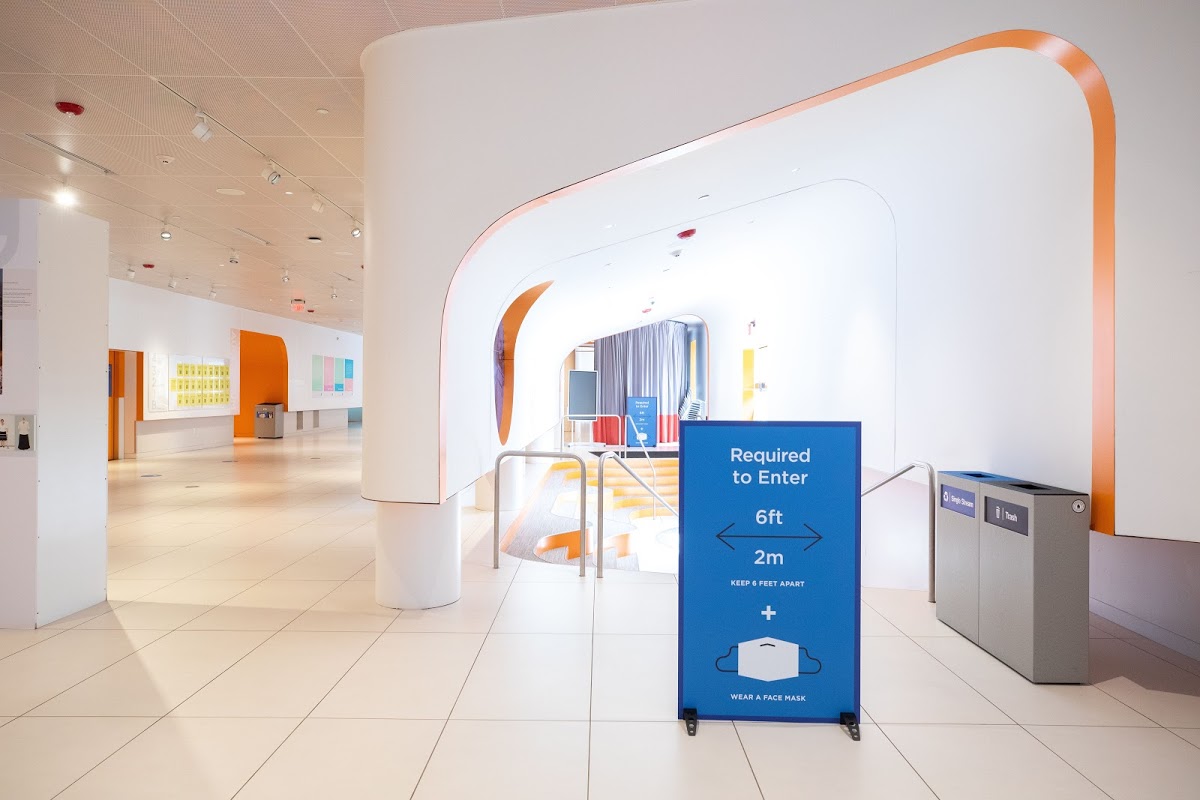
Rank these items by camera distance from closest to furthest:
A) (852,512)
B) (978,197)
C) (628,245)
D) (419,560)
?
(852,512) < (419,560) < (978,197) < (628,245)

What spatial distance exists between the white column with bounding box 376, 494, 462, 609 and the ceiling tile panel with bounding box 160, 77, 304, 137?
302cm

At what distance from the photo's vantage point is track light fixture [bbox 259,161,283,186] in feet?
19.8

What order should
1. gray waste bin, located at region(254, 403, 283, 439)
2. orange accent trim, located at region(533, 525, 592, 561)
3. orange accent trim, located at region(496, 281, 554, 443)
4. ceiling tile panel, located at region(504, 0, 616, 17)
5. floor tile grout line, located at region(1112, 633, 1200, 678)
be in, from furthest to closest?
gray waste bin, located at region(254, 403, 283, 439)
orange accent trim, located at region(496, 281, 554, 443)
orange accent trim, located at region(533, 525, 592, 561)
ceiling tile panel, located at region(504, 0, 616, 17)
floor tile grout line, located at region(1112, 633, 1200, 678)

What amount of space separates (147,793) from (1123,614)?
4934mm

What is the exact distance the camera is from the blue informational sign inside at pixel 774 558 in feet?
8.93

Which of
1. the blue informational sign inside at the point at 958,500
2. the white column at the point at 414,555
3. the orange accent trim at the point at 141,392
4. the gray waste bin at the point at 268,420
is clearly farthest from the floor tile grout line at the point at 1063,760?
the gray waste bin at the point at 268,420

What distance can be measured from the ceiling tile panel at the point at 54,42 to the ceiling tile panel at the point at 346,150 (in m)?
1.46

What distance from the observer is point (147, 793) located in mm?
2311

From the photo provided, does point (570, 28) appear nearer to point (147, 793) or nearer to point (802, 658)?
point (802, 658)

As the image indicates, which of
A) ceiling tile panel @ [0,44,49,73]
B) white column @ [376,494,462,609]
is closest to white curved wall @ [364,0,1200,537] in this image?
white column @ [376,494,462,609]

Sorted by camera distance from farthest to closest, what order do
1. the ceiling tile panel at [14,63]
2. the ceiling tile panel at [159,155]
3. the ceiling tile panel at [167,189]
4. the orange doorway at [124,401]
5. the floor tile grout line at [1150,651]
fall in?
the orange doorway at [124,401], the ceiling tile panel at [167,189], the ceiling tile panel at [159,155], the ceiling tile panel at [14,63], the floor tile grout line at [1150,651]

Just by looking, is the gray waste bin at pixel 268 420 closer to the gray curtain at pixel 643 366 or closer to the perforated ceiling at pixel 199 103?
the gray curtain at pixel 643 366

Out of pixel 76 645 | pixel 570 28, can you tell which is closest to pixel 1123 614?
pixel 570 28

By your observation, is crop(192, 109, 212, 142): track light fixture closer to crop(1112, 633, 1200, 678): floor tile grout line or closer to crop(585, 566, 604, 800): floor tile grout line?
crop(585, 566, 604, 800): floor tile grout line
